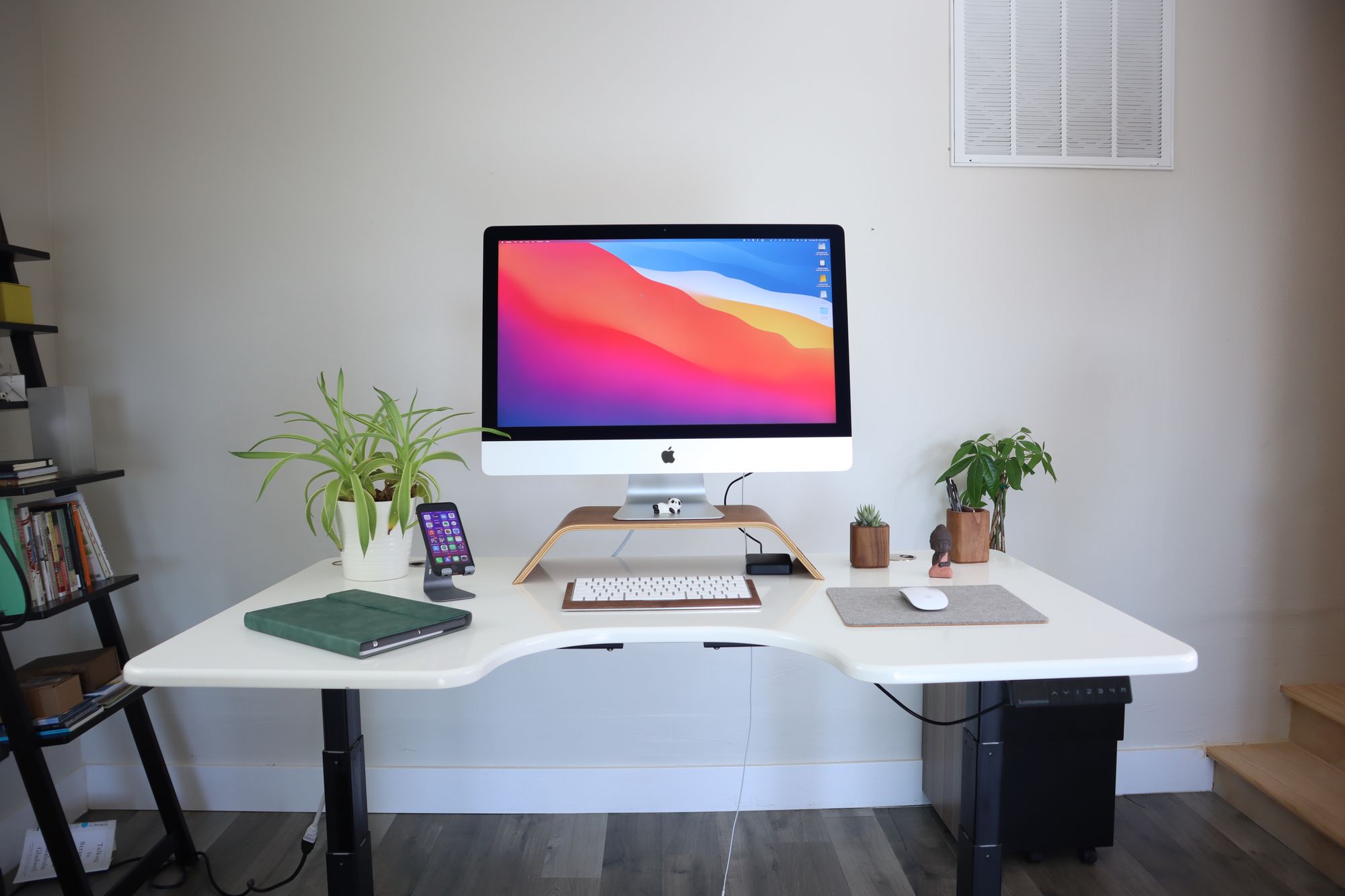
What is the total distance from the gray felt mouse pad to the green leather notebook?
648mm

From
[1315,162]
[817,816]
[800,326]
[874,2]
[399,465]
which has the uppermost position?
[874,2]

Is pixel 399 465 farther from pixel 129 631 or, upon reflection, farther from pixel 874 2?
pixel 874 2

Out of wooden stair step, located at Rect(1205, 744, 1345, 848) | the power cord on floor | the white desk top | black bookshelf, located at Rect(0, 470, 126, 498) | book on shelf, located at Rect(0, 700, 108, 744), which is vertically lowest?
the power cord on floor

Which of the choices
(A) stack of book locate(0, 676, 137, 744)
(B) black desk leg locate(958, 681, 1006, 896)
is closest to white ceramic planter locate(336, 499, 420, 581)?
(A) stack of book locate(0, 676, 137, 744)

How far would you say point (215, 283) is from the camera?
210cm

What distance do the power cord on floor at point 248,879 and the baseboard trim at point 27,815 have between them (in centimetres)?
12

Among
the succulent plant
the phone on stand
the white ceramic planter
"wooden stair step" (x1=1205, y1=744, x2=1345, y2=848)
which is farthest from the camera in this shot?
"wooden stair step" (x1=1205, y1=744, x2=1345, y2=848)

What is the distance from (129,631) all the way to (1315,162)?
11.6ft

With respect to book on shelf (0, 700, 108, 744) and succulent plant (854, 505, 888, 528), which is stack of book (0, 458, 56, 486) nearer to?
book on shelf (0, 700, 108, 744)

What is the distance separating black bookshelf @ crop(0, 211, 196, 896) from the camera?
→ 158cm

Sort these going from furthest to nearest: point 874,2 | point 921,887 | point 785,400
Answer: point 874,2 → point 921,887 → point 785,400

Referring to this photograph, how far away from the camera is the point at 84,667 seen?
1.80m

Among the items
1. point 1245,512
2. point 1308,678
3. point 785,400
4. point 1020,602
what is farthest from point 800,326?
point 1308,678

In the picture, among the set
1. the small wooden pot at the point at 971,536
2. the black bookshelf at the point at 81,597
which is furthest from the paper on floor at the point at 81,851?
the small wooden pot at the point at 971,536
